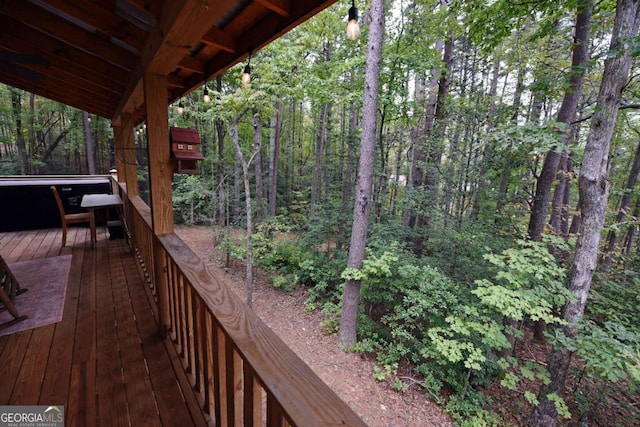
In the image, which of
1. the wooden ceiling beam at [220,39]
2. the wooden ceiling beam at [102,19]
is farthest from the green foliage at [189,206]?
the wooden ceiling beam at [220,39]

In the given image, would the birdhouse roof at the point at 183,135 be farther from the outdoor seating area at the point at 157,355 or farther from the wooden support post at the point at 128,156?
the wooden support post at the point at 128,156

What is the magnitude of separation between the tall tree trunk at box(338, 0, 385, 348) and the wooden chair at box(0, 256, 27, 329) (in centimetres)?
422

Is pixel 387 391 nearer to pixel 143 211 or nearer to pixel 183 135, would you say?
pixel 143 211

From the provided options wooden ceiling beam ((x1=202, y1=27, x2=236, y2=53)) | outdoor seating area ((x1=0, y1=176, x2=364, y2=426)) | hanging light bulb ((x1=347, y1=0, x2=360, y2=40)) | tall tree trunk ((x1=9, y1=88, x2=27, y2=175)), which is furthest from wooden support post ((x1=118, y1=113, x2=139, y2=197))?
tall tree trunk ((x1=9, y1=88, x2=27, y2=175))

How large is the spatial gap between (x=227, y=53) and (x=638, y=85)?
6.17 metres

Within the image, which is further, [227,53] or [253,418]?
[227,53]

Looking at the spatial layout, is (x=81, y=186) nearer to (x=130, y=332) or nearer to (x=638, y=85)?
(x=130, y=332)

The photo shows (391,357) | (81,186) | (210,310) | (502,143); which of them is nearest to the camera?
(210,310)

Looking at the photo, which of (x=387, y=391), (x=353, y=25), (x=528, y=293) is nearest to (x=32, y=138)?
(x=353, y=25)

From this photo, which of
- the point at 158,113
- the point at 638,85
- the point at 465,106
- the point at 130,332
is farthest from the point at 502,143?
the point at 130,332

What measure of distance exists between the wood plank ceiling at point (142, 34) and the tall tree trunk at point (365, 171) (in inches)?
114

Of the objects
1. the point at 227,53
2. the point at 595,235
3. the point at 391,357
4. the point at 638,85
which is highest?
the point at 638,85

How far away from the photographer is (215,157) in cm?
1008

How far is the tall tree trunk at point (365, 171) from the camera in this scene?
170 inches
